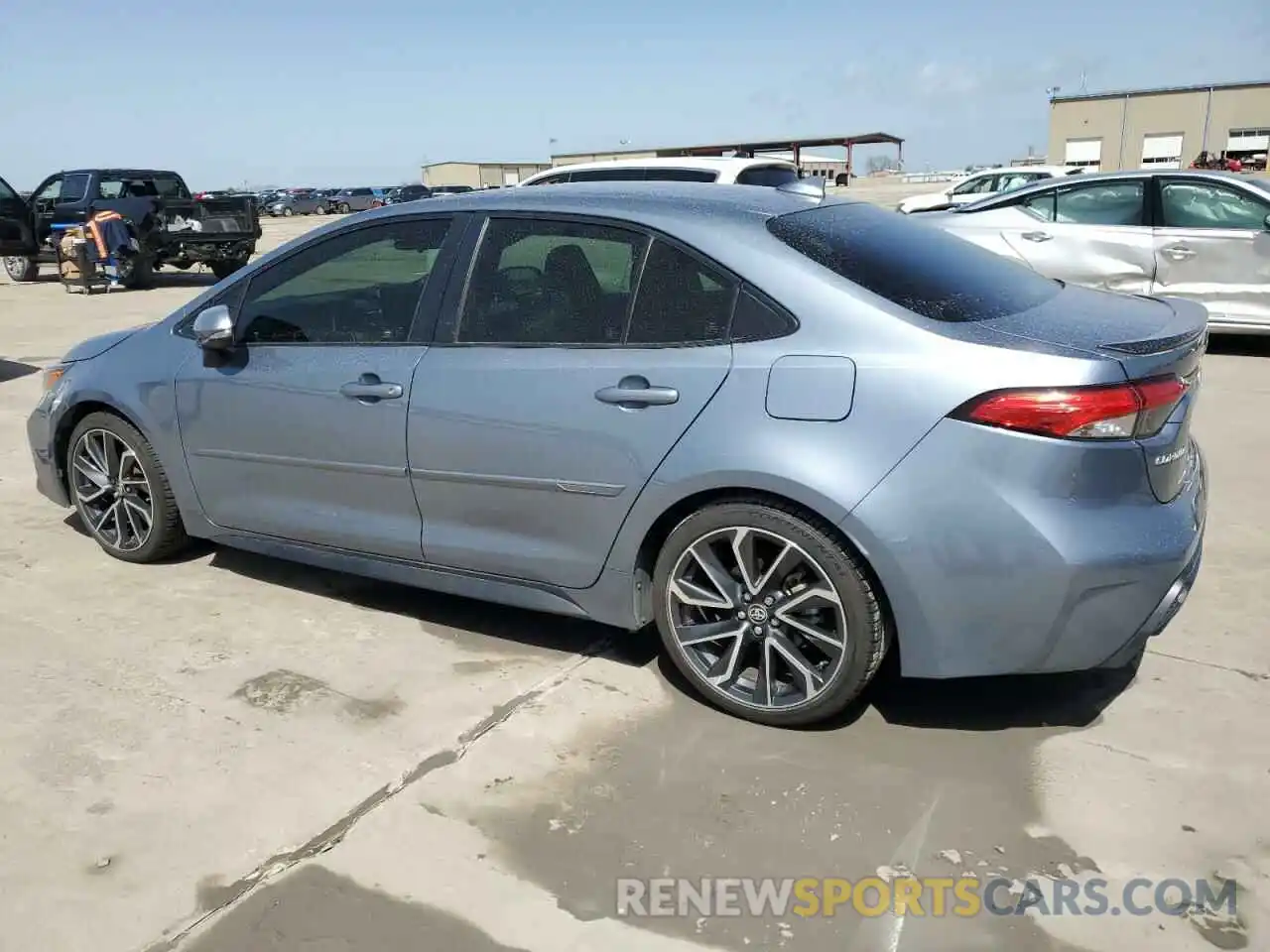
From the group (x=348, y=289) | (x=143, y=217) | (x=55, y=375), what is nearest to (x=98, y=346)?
(x=55, y=375)

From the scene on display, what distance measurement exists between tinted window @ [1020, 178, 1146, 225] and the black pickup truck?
13.5 metres

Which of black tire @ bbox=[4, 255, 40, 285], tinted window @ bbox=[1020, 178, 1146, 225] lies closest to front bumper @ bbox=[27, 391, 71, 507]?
tinted window @ bbox=[1020, 178, 1146, 225]

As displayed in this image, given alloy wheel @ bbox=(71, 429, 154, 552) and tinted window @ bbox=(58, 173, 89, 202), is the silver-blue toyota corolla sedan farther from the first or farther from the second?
tinted window @ bbox=(58, 173, 89, 202)

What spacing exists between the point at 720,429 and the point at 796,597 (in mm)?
542

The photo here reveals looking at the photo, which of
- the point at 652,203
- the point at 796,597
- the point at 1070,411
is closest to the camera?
the point at 1070,411

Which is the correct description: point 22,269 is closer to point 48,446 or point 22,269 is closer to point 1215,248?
point 48,446

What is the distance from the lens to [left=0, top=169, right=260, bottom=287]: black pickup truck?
17172mm

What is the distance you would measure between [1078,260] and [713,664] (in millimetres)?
6965

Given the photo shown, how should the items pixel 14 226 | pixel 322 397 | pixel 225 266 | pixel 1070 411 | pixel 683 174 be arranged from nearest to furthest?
1. pixel 1070 411
2. pixel 322 397
3. pixel 683 174
4. pixel 14 226
5. pixel 225 266

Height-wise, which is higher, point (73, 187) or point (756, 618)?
point (73, 187)

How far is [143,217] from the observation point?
17.2 m

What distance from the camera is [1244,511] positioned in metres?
5.07

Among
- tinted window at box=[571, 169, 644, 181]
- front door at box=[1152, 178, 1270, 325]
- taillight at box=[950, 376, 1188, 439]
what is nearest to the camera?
taillight at box=[950, 376, 1188, 439]

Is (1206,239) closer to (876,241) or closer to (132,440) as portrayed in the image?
(876,241)
